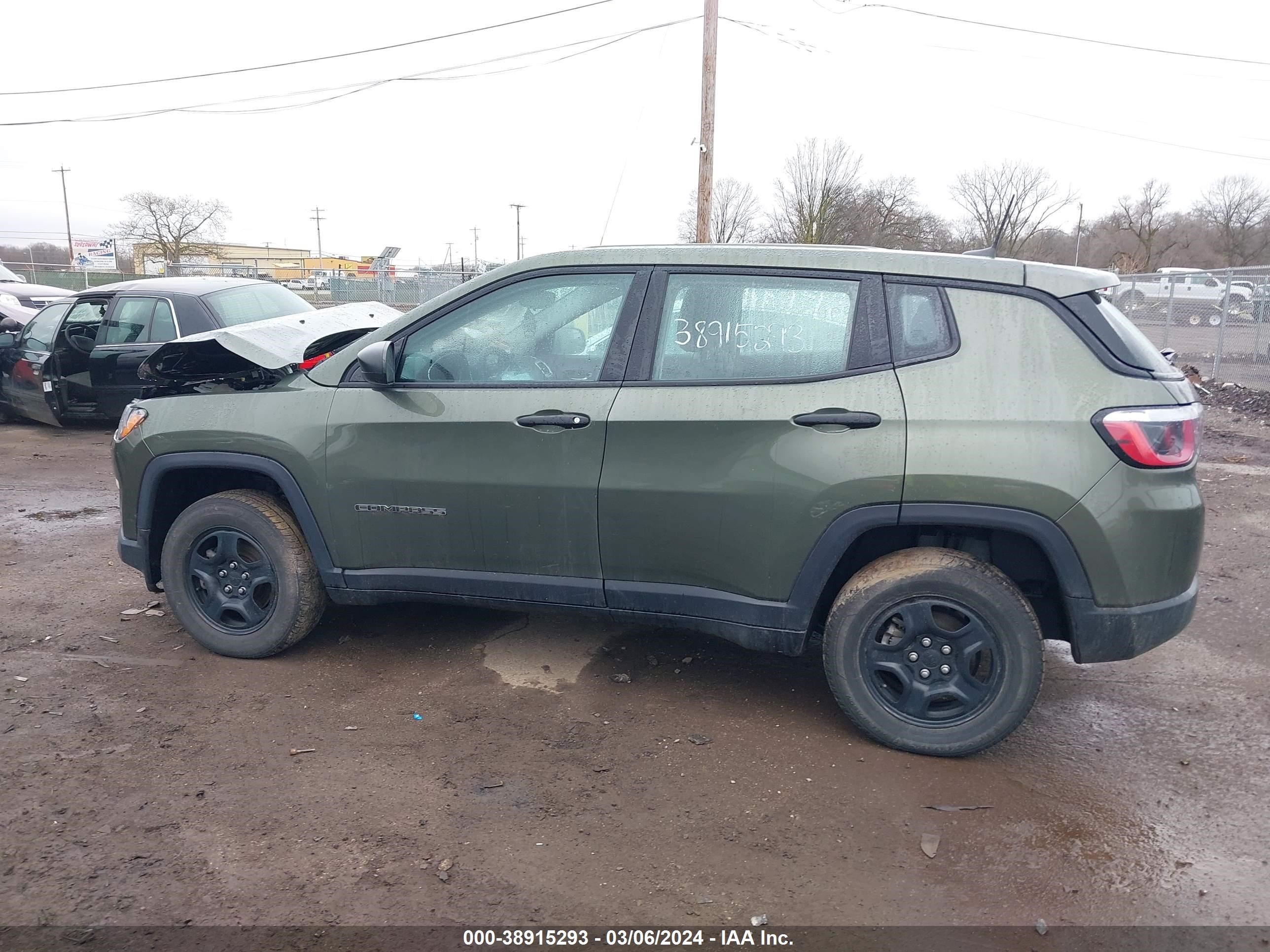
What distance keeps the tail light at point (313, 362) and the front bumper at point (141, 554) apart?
107cm

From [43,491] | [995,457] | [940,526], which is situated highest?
[995,457]

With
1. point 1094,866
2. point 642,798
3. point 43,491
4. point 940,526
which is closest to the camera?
point 1094,866

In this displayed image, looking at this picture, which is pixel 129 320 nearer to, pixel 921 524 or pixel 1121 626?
pixel 921 524

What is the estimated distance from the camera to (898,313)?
3.37 metres

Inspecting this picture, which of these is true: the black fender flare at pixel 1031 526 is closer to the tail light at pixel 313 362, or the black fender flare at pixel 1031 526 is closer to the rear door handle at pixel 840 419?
the rear door handle at pixel 840 419

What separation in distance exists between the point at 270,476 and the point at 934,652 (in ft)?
9.54

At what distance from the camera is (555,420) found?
360 centimetres

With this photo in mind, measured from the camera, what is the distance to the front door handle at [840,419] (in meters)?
3.27

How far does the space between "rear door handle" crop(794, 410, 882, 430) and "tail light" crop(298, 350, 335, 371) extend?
7.32ft

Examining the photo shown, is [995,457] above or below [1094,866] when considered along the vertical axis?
above

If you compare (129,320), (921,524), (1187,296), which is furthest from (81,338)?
(1187,296)

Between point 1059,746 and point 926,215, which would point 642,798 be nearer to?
point 1059,746

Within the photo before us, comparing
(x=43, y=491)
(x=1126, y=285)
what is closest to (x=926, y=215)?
(x=1126, y=285)

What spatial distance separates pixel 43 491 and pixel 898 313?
25.1 feet
